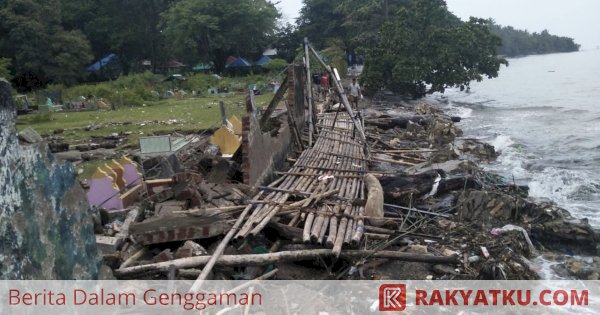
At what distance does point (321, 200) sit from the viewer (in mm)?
6680

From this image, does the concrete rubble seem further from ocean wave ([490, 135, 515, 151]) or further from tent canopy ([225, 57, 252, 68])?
tent canopy ([225, 57, 252, 68])

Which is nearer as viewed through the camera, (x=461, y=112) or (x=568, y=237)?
(x=568, y=237)

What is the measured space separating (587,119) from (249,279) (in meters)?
24.6

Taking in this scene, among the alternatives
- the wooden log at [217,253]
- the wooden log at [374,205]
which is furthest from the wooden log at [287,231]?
the wooden log at [374,205]

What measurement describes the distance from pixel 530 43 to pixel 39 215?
5142 inches

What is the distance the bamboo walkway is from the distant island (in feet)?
343

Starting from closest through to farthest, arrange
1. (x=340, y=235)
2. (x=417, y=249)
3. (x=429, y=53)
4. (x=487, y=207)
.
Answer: (x=340, y=235) < (x=417, y=249) < (x=487, y=207) < (x=429, y=53)

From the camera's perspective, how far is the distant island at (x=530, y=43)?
363 feet

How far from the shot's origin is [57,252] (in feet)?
11.7

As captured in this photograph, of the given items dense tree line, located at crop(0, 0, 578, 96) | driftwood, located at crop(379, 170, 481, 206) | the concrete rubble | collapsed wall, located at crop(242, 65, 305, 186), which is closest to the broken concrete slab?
the concrete rubble

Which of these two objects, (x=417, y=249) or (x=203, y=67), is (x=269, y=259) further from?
(x=203, y=67)

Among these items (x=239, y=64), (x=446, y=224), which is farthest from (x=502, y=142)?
(x=239, y=64)

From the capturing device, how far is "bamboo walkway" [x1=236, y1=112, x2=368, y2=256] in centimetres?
556

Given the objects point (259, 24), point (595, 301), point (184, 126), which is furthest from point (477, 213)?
point (259, 24)
